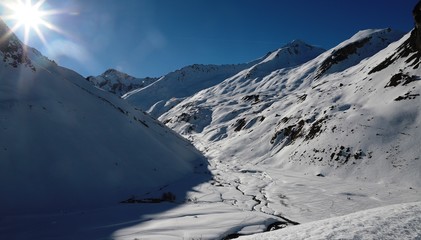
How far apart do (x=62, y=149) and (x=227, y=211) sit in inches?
586

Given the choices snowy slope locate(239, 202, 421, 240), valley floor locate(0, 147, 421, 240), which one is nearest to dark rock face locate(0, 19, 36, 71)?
valley floor locate(0, 147, 421, 240)

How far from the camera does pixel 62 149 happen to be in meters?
26.0

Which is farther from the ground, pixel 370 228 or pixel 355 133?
pixel 355 133

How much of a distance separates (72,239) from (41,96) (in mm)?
21077

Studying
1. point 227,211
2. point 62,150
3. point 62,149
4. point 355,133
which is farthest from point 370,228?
point 355,133

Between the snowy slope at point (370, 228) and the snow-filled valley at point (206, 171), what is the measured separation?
5 cm

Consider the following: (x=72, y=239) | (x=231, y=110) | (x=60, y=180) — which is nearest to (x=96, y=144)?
(x=60, y=180)

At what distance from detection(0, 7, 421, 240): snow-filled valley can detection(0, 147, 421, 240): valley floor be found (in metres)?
0.08

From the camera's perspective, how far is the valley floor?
14094 millimetres

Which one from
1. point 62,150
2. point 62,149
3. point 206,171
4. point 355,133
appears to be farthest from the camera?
point 206,171

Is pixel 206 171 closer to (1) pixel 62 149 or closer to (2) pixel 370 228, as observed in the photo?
(1) pixel 62 149

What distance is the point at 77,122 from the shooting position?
102 ft

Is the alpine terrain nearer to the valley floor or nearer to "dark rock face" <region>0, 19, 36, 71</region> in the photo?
"dark rock face" <region>0, 19, 36, 71</region>

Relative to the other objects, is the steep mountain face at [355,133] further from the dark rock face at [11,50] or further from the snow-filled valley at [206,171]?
the dark rock face at [11,50]
